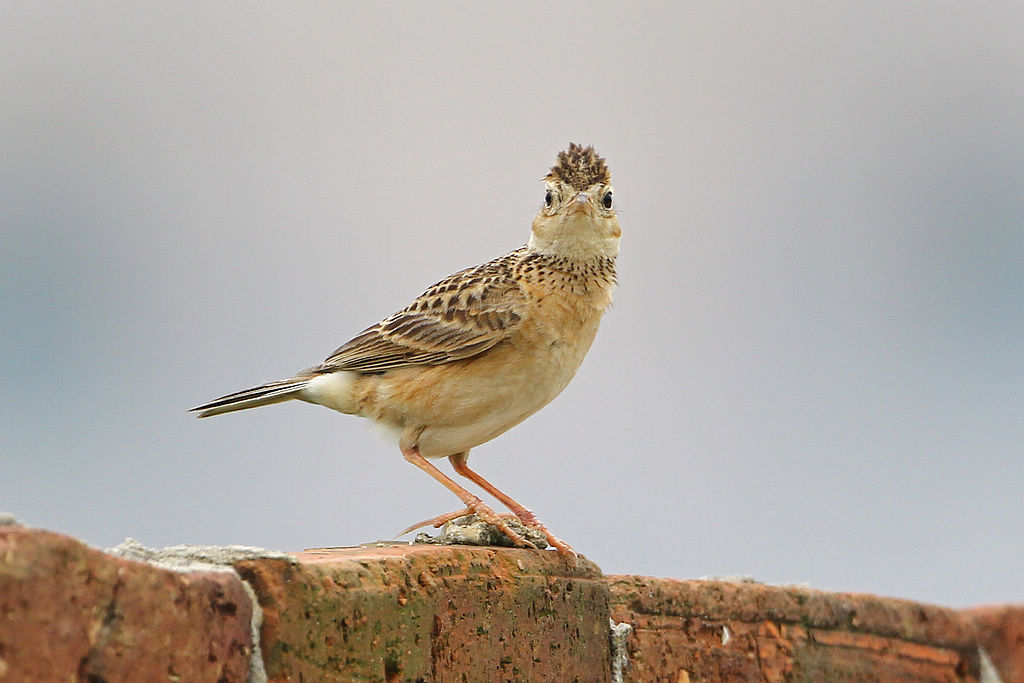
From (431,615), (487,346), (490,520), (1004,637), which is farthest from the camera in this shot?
(487,346)

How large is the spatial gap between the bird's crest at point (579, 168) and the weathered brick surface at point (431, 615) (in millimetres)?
2228

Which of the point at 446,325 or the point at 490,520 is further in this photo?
the point at 446,325

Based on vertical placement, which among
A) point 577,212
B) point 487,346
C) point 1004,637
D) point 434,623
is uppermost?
point 577,212

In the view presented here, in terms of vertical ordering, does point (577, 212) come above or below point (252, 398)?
above

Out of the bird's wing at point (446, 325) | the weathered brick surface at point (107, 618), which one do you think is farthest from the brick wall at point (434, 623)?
the bird's wing at point (446, 325)

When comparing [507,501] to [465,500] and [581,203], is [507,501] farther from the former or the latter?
[581,203]

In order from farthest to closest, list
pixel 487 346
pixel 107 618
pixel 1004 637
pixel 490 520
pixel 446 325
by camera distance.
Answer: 1. pixel 446 325
2. pixel 487 346
3. pixel 1004 637
4. pixel 490 520
5. pixel 107 618

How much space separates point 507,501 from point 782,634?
3.76ft

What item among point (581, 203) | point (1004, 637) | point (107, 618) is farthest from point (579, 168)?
point (107, 618)

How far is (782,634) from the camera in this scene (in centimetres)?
408

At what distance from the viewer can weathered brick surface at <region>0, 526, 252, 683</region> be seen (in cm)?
176


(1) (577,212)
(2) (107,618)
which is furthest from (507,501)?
(2) (107,618)

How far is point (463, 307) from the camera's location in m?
5.19

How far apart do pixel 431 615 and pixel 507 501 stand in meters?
1.74
